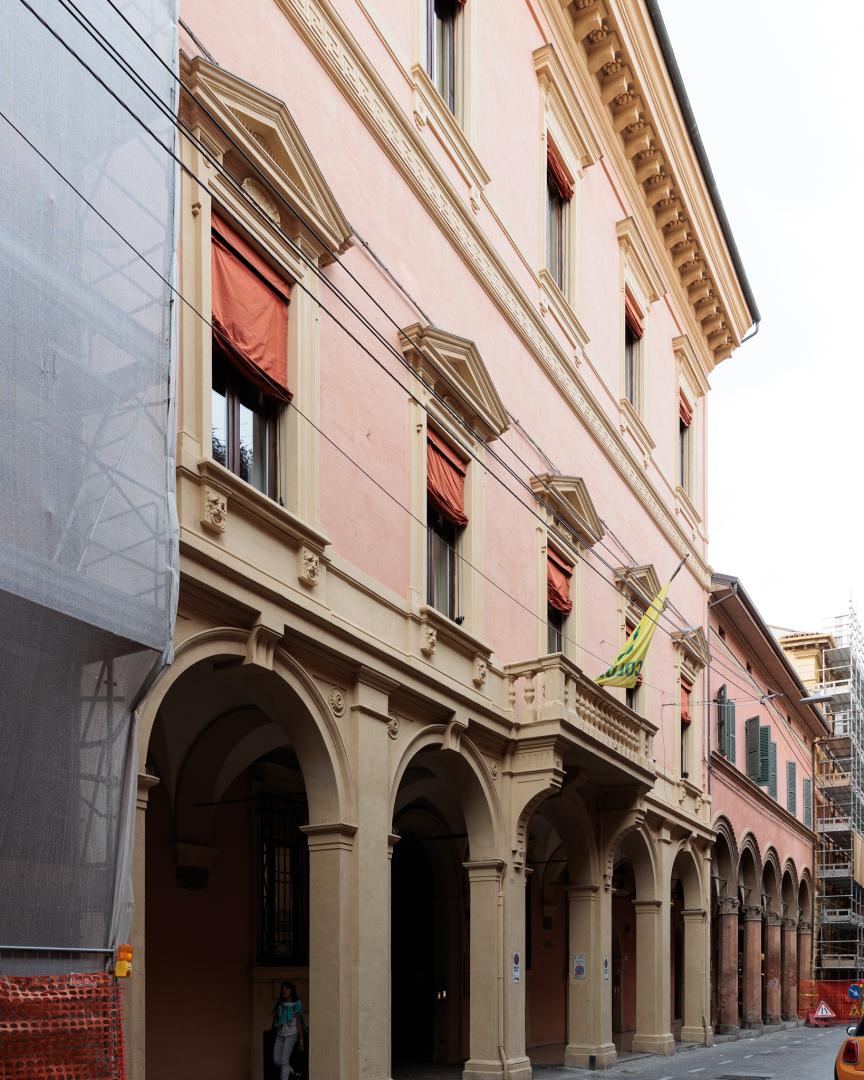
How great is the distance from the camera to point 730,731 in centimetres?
3148

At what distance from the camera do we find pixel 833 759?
52.3 metres

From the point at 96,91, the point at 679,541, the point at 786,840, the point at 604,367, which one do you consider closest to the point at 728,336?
the point at 679,541

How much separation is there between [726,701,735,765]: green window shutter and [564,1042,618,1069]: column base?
12.9 meters

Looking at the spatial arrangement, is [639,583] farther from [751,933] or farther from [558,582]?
[751,933]

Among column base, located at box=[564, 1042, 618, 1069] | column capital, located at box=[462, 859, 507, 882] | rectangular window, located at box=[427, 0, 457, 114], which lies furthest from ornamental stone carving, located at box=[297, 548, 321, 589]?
column base, located at box=[564, 1042, 618, 1069]

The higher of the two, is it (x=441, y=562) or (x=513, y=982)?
(x=441, y=562)

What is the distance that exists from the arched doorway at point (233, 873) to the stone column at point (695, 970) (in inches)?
508

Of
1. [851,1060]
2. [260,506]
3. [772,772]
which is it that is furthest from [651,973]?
[260,506]

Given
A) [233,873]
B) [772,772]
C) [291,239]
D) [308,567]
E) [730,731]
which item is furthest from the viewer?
[772,772]

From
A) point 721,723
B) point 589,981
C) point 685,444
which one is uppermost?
point 685,444

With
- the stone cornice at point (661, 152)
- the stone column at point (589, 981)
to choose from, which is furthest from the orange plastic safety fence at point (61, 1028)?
the stone cornice at point (661, 152)

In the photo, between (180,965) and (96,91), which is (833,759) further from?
(96,91)

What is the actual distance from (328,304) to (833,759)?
4379 cm

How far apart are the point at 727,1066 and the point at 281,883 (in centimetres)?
935
